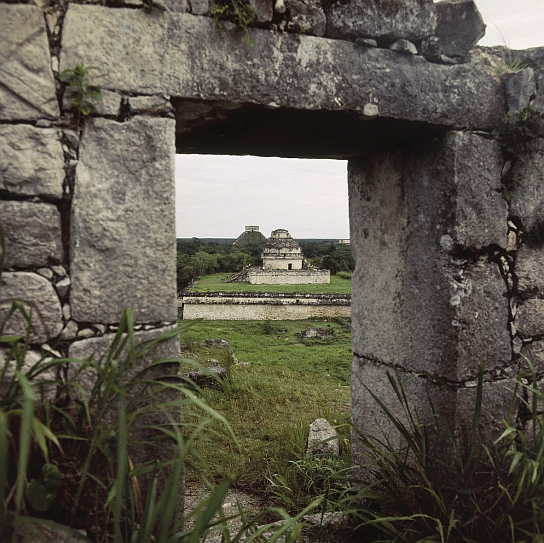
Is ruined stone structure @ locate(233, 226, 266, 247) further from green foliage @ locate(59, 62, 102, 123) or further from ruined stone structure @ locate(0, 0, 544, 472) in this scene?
green foliage @ locate(59, 62, 102, 123)

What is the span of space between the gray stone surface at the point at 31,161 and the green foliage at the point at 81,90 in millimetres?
120

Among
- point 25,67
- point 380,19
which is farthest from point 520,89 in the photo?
point 25,67

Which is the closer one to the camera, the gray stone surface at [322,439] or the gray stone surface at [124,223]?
the gray stone surface at [124,223]

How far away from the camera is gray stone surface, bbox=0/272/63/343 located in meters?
1.58

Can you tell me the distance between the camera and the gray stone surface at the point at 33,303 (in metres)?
1.58

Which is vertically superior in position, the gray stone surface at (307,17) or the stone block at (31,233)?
the gray stone surface at (307,17)

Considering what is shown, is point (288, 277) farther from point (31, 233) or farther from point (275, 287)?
point (31, 233)

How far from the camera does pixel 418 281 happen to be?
234 cm

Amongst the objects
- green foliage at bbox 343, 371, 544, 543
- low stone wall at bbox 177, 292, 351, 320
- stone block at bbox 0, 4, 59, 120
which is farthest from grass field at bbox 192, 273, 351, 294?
stone block at bbox 0, 4, 59, 120

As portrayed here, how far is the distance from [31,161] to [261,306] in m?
21.7

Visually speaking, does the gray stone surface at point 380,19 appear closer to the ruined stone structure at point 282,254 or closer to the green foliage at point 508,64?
the green foliage at point 508,64

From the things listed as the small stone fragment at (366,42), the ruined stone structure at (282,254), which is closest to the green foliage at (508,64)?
the small stone fragment at (366,42)

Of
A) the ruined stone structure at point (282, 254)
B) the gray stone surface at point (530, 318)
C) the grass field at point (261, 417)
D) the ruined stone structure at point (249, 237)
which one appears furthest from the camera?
the ruined stone structure at point (249, 237)

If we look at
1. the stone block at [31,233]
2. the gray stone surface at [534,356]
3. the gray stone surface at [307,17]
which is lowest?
the gray stone surface at [534,356]
